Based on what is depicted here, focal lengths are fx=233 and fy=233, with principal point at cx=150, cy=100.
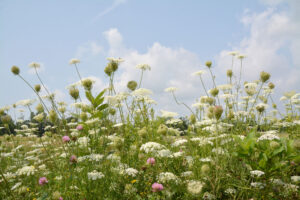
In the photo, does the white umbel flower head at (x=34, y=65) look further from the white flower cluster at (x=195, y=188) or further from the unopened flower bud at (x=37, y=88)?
the white flower cluster at (x=195, y=188)

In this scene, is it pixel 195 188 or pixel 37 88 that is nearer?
pixel 195 188

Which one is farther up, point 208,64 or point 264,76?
point 208,64

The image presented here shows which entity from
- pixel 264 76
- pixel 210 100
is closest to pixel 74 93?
pixel 210 100

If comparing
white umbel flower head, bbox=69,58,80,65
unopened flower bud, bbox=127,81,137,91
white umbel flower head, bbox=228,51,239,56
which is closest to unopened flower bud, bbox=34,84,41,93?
white umbel flower head, bbox=69,58,80,65

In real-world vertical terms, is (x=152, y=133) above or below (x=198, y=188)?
above

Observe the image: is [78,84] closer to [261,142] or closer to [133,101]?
[133,101]

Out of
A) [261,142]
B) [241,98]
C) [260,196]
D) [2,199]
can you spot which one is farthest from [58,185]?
[241,98]

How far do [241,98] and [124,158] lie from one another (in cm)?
300

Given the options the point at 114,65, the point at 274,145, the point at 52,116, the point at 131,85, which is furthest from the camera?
the point at 131,85

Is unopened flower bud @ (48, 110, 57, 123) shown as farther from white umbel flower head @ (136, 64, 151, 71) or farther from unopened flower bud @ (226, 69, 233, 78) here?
unopened flower bud @ (226, 69, 233, 78)

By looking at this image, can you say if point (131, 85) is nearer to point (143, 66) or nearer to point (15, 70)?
point (143, 66)

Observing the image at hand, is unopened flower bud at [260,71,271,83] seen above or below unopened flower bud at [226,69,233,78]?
below

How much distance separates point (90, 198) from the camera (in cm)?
222

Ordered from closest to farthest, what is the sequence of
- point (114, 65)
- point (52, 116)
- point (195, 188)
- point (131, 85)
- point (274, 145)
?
1. point (195, 188)
2. point (274, 145)
3. point (52, 116)
4. point (114, 65)
5. point (131, 85)
